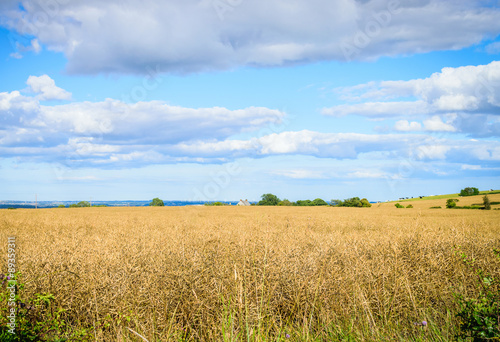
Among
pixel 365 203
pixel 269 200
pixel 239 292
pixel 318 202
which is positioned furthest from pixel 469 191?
pixel 239 292

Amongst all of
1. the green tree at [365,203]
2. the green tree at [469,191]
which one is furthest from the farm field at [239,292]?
the green tree at [469,191]

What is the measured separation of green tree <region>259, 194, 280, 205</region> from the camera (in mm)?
72094

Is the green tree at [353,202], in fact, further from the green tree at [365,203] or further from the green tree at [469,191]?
the green tree at [469,191]

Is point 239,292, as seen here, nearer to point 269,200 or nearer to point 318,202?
point 318,202

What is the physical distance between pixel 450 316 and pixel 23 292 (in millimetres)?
6934

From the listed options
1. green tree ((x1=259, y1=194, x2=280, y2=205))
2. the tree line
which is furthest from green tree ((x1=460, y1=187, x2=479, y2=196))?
green tree ((x1=259, y1=194, x2=280, y2=205))

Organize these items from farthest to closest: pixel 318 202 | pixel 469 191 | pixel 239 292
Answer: pixel 469 191 < pixel 318 202 < pixel 239 292

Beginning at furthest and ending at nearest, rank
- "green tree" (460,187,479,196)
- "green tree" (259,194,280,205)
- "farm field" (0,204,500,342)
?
"green tree" (259,194,280,205)
"green tree" (460,187,479,196)
"farm field" (0,204,500,342)

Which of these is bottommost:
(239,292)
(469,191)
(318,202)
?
(239,292)

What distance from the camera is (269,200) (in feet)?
248

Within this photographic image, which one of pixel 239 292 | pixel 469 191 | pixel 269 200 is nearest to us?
pixel 239 292

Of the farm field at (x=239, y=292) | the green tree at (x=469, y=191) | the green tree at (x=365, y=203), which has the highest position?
the green tree at (x=469, y=191)

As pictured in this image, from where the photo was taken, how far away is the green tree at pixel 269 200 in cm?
7209

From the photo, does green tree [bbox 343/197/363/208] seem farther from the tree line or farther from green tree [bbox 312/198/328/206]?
green tree [bbox 312/198/328/206]
